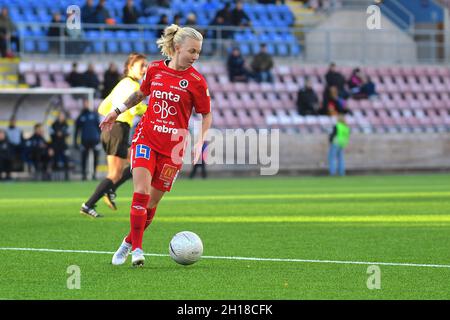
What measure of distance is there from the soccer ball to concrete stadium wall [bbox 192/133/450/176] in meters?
22.7

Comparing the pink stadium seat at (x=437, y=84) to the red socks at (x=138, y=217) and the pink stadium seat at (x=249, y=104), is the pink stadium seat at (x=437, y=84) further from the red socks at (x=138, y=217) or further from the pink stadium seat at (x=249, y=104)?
the red socks at (x=138, y=217)

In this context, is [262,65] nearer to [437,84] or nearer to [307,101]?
[307,101]

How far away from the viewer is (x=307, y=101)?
35.1m

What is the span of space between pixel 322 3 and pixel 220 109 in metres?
6.55

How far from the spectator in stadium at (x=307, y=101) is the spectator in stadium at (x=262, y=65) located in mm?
1272

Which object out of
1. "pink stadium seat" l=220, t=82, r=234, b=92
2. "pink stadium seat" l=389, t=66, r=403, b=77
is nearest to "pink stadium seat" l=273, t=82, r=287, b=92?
"pink stadium seat" l=220, t=82, r=234, b=92

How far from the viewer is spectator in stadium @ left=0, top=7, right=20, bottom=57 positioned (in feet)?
103

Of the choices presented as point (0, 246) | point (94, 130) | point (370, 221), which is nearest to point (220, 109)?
point (94, 130)

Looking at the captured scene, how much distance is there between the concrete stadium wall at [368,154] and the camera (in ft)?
113

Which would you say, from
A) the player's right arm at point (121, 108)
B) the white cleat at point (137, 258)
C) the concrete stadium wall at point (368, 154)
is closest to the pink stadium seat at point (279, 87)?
the concrete stadium wall at point (368, 154)

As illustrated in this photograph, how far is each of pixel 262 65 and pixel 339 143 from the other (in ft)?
11.9
